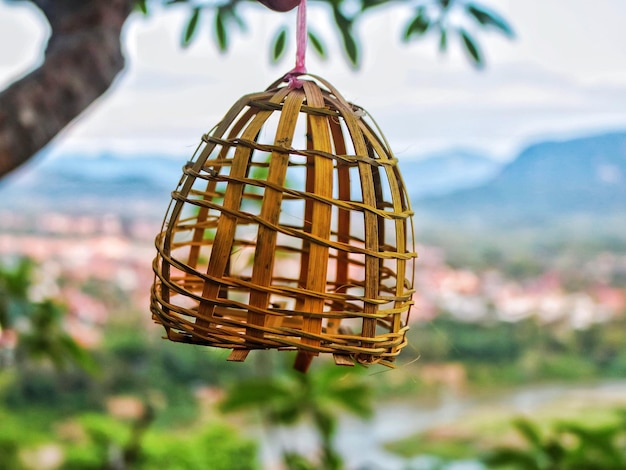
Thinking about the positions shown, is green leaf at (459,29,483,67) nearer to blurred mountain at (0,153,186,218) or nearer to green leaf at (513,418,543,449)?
green leaf at (513,418,543,449)

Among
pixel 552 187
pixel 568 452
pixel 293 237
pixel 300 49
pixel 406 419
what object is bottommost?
pixel 406 419

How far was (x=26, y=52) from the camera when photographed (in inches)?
109

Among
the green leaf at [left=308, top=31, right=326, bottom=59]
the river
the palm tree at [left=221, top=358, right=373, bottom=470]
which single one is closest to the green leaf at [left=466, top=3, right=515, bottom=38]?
the green leaf at [left=308, top=31, right=326, bottom=59]

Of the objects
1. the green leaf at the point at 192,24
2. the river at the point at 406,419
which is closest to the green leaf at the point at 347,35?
the green leaf at the point at 192,24

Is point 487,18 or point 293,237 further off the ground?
point 487,18

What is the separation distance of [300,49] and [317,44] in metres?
0.59

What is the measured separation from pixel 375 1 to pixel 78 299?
69.0 inches

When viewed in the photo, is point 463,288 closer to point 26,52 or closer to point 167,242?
point 26,52

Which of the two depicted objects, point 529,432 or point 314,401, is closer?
point 529,432

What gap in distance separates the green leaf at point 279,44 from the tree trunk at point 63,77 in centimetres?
22

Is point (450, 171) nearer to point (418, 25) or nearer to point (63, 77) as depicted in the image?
point (418, 25)

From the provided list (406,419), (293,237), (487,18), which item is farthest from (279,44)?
(406,419)

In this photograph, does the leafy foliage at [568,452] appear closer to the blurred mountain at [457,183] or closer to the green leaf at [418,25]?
the green leaf at [418,25]

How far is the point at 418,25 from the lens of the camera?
1.18 meters
